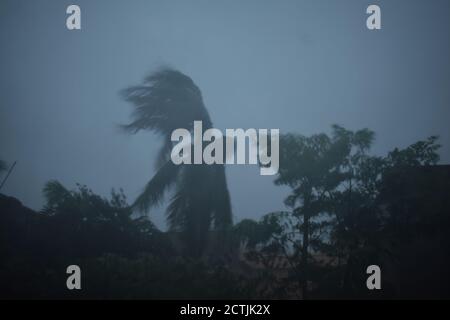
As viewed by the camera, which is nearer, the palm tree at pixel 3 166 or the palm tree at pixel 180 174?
the palm tree at pixel 180 174

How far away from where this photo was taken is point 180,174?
7.50 metres

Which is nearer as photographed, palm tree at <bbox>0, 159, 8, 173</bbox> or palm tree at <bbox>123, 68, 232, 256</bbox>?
palm tree at <bbox>123, 68, 232, 256</bbox>

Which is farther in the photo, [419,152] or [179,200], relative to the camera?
[179,200]

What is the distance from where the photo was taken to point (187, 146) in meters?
7.53

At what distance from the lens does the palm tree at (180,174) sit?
286 inches

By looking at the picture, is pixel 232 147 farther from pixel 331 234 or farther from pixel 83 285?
pixel 83 285

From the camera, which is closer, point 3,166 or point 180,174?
point 180,174

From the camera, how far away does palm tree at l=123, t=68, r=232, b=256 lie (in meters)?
7.25

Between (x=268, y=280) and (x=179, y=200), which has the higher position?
(x=179, y=200)
